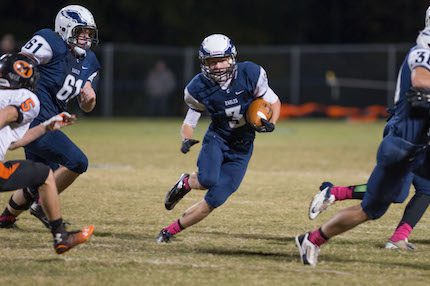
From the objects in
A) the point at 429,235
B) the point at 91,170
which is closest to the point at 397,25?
the point at 91,170

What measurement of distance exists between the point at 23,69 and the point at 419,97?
7.76 ft

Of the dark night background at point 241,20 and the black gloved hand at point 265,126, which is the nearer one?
the black gloved hand at point 265,126

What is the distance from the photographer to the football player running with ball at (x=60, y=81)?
24.0 feet

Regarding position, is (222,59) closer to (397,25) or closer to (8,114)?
(8,114)

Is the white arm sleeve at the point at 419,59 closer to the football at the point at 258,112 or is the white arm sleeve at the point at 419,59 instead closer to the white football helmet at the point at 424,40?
the white football helmet at the point at 424,40

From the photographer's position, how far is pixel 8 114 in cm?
573

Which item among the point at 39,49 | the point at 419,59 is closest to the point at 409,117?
the point at 419,59

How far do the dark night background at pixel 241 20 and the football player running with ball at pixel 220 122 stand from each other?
65.9 feet

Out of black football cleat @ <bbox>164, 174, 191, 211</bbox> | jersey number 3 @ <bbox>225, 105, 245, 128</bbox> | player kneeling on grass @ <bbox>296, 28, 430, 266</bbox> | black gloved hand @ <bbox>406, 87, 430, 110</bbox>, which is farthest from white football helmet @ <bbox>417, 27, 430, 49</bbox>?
black football cleat @ <bbox>164, 174, 191, 211</bbox>

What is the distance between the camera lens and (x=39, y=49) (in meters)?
7.34

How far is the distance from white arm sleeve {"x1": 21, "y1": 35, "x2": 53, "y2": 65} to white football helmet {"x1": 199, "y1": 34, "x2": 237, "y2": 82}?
1284 mm

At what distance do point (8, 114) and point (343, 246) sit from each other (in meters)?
2.52

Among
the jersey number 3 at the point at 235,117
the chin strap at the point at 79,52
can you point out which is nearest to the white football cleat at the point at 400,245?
the jersey number 3 at the point at 235,117

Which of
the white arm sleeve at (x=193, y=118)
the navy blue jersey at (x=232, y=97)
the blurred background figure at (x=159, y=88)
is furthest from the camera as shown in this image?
the blurred background figure at (x=159, y=88)
